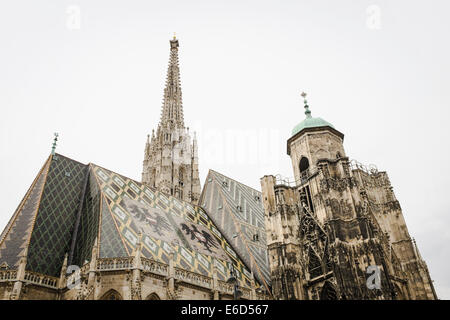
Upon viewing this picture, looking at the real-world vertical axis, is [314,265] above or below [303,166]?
below

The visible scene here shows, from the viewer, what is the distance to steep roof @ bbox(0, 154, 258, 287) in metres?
18.7

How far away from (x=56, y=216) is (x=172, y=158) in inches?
824

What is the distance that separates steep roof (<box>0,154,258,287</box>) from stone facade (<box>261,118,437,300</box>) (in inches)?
136

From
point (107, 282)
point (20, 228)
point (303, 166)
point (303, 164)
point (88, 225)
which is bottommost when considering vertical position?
point (107, 282)

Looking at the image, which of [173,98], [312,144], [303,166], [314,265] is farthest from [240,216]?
[173,98]

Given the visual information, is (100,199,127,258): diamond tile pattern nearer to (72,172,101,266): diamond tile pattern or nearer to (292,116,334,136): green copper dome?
(72,172,101,266): diamond tile pattern

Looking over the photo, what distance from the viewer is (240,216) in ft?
96.6

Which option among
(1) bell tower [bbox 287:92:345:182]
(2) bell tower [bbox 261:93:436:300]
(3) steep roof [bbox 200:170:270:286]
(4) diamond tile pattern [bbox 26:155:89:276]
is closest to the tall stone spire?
(3) steep roof [bbox 200:170:270:286]

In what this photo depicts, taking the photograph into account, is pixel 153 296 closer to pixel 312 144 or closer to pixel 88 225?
pixel 88 225

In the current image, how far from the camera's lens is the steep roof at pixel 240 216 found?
83.9 ft

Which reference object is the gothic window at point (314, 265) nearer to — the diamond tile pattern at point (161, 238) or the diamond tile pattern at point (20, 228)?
the diamond tile pattern at point (161, 238)
